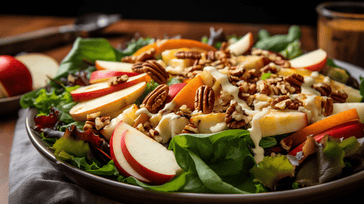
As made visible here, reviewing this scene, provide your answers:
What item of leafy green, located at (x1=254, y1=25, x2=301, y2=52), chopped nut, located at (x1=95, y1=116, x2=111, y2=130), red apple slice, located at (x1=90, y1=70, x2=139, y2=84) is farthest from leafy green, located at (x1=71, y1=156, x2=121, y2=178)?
leafy green, located at (x1=254, y1=25, x2=301, y2=52)

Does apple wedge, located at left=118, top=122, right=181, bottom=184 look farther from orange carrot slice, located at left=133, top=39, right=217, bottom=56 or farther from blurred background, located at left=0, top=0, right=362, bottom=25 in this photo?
blurred background, located at left=0, top=0, right=362, bottom=25

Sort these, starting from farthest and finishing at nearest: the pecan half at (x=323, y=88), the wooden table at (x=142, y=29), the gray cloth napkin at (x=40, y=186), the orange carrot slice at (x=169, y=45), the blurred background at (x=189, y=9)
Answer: the blurred background at (x=189, y=9) → the wooden table at (x=142, y=29) → the orange carrot slice at (x=169, y=45) → the pecan half at (x=323, y=88) → the gray cloth napkin at (x=40, y=186)

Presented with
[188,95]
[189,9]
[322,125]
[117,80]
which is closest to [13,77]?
[117,80]

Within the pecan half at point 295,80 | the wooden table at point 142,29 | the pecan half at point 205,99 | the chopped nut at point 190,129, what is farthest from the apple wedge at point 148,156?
the wooden table at point 142,29

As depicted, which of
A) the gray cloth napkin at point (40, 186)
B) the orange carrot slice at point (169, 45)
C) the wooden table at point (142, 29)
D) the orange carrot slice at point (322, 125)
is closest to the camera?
the gray cloth napkin at point (40, 186)

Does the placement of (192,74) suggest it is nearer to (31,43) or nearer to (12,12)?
(31,43)

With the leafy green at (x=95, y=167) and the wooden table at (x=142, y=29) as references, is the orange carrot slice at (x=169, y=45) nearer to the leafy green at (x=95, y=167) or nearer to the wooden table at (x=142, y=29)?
the leafy green at (x=95, y=167)

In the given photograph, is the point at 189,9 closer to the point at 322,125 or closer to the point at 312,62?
the point at 312,62
